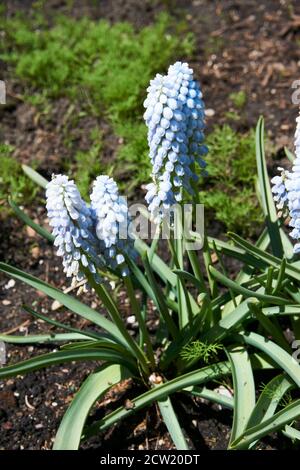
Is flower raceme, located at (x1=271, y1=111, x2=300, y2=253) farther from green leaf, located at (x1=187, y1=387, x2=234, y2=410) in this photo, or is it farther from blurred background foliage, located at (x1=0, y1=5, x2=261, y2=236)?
blurred background foliage, located at (x1=0, y1=5, x2=261, y2=236)

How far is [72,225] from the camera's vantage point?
297 centimetres

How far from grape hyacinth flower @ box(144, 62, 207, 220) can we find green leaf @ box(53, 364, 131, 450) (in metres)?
0.91

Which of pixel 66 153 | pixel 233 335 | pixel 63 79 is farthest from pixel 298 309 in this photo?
pixel 63 79

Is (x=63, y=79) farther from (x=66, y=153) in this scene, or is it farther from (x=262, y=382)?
(x=262, y=382)

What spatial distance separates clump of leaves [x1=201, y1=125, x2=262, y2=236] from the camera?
182 inches

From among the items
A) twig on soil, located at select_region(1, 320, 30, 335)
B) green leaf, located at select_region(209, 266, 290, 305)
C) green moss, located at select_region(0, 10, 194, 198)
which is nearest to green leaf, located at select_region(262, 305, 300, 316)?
green leaf, located at select_region(209, 266, 290, 305)

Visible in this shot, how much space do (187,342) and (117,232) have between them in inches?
36.1

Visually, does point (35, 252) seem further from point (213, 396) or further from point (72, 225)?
point (72, 225)

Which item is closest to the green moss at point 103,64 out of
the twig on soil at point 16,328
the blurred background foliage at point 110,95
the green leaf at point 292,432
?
the blurred background foliage at point 110,95

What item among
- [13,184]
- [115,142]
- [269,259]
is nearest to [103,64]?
[115,142]

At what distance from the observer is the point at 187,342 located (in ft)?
12.1

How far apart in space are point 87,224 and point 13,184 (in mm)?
2076

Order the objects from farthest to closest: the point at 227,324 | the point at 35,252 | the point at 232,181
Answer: the point at 232,181 → the point at 35,252 → the point at 227,324
